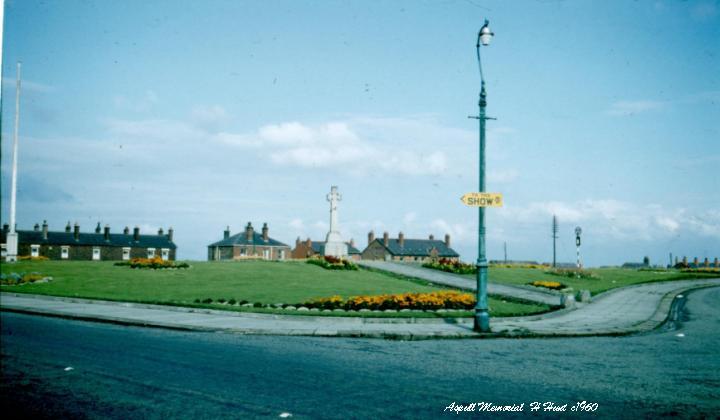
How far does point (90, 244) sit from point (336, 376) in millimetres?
82558

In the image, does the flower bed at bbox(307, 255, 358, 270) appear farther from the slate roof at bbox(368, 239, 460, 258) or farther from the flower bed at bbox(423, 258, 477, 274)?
the slate roof at bbox(368, 239, 460, 258)

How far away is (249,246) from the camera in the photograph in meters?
85.6

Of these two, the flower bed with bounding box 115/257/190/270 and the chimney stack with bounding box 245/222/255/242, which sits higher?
the chimney stack with bounding box 245/222/255/242

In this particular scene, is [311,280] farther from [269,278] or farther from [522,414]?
[522,414]

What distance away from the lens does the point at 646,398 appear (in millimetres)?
7070

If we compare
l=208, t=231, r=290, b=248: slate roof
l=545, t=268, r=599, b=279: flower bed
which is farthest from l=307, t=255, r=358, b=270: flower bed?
l=208, t=231, r=290, b=248: slate roof

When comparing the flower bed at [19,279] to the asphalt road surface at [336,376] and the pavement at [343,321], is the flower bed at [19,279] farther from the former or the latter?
the asphalt road surface at [336,376]

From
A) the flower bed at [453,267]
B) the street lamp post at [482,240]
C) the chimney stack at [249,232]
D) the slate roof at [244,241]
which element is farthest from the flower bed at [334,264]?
the chimney stack at [249,232]

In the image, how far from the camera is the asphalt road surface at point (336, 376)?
6492mm

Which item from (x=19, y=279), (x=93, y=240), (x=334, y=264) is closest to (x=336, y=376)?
(x=19, y=279)

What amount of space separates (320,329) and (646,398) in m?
8.09

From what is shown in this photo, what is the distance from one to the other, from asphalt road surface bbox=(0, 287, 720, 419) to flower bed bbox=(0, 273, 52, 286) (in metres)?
16.6

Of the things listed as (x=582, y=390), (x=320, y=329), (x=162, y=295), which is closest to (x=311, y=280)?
(x=162, y=295)

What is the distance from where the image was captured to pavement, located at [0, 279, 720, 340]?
13.5 m
